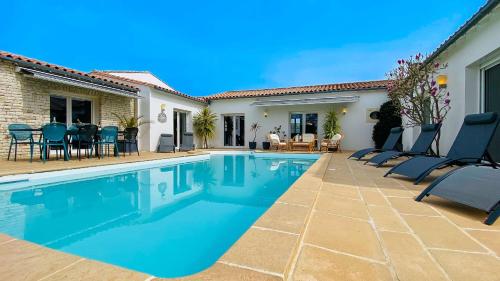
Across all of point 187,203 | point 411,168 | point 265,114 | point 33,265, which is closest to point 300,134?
point 265,114

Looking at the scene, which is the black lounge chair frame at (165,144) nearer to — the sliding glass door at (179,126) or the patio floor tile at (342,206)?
the sliding glass door at (179,126)

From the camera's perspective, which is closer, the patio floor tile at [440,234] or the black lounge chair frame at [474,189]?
the patio floor tile at [440,234]

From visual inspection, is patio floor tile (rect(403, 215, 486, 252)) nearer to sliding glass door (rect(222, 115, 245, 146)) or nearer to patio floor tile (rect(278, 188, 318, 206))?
patio floor tile (rect(278, 188, 318, 206))

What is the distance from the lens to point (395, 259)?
1.61 meters

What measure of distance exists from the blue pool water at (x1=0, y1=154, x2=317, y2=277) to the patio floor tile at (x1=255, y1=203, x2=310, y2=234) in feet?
1.86

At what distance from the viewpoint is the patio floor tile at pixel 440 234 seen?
1.80m

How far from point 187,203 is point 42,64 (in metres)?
8.56

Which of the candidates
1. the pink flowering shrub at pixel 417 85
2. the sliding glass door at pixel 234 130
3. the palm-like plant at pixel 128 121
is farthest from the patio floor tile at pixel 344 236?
the sliding glass door at pixel 234 130

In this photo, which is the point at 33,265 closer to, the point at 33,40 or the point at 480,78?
the point at 480,78

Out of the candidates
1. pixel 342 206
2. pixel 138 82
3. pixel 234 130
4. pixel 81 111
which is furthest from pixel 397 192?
pixel 234 130

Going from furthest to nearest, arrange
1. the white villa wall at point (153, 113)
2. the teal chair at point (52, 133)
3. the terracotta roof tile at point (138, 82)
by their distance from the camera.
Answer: the terracotta roof tile at point (138, 82) → the white villa wall at point (153, 113) → the teal chair at point (52, 133)

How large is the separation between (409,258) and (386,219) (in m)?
0.81

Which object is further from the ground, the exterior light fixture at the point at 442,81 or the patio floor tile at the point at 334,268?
the exterior light fixture at the point at 442,81

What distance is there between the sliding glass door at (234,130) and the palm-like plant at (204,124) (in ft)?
4.43
